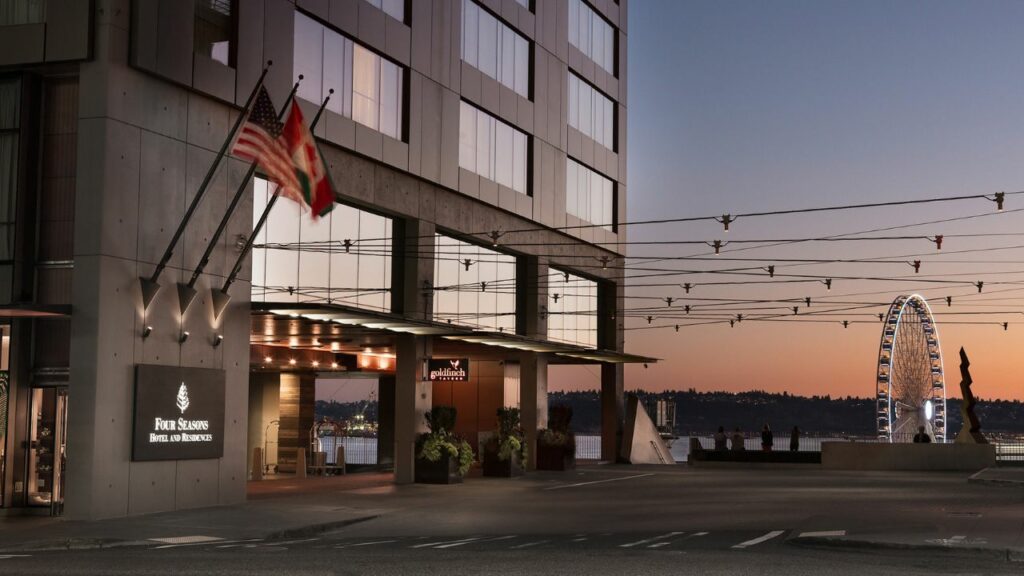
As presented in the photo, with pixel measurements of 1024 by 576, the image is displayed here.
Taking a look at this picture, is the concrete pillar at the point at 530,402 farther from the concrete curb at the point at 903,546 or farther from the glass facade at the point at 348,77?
the concrete curb at the point at 903,546

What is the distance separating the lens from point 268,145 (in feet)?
84.4

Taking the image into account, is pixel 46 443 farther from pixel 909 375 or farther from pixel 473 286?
pixel 909 375

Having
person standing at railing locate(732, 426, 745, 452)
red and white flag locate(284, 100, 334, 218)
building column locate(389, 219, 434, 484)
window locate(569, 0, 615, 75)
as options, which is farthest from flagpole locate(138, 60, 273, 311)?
person standing at railing locate(732, 426, 745, 452)

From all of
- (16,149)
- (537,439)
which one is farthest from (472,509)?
(537,439)

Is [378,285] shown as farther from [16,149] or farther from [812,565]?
[812,565]

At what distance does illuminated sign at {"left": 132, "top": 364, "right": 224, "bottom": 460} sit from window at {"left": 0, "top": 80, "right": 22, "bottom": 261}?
367cm

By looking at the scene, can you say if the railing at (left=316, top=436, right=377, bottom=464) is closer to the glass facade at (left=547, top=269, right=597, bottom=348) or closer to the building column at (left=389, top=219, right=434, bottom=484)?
the building column at (left=389, top=219, right=434, bottom=484)

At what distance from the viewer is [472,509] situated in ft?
90.9

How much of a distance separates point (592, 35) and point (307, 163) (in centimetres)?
2937

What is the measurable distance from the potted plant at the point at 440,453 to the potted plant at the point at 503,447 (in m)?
3.28

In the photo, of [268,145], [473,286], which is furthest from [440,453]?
[268,145]

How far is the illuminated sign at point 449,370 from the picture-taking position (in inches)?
1455

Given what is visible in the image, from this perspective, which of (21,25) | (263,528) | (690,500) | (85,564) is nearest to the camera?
(85,564)

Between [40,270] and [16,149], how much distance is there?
8.14ft
